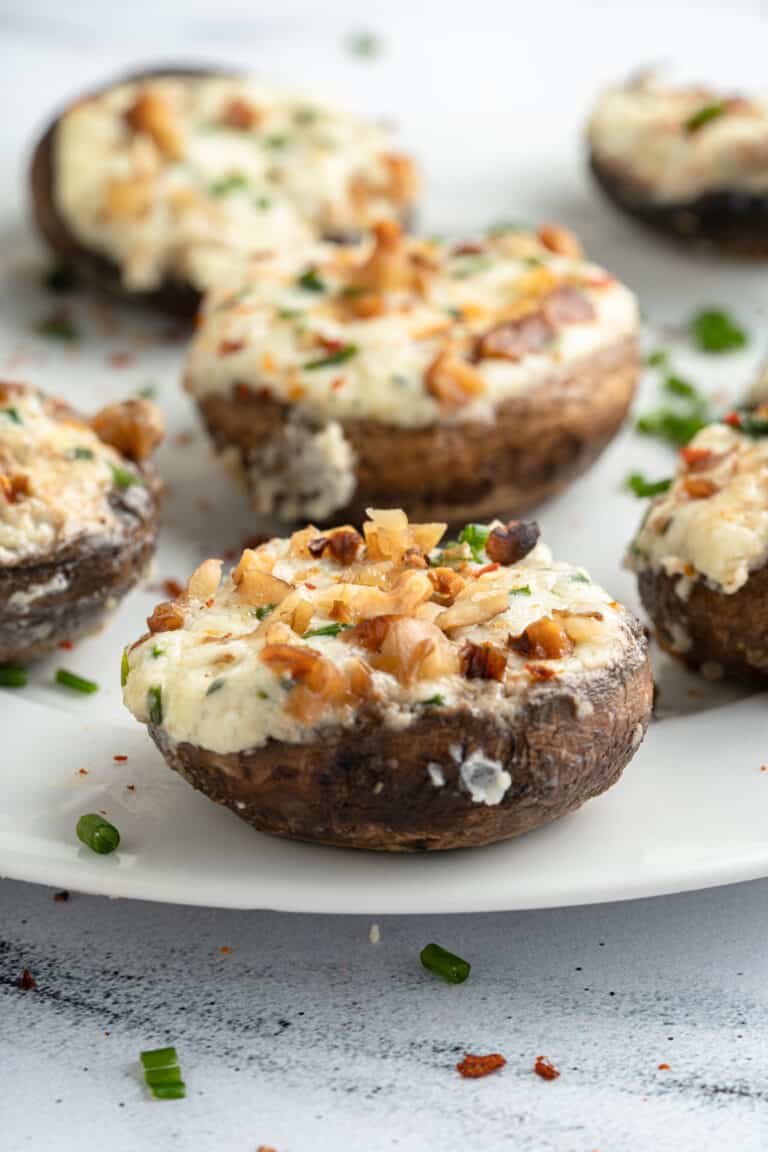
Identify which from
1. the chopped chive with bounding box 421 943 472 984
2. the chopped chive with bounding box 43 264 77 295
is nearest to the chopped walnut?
the chopped chive with bounding box 421 943 472 984

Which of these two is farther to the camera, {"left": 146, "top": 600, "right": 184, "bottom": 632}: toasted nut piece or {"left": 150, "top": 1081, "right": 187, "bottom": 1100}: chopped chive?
{"left": 146, "top": 600, "right": 184, "bottom": 632}: toasted nut piece

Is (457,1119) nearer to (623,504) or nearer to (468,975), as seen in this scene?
(468,975)

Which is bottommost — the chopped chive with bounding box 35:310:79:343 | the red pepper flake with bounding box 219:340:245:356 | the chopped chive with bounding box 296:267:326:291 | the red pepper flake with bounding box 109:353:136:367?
the red pepper flake with bounding box 109:353:136:367

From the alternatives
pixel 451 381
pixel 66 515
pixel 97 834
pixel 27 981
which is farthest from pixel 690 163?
pixel 27 981

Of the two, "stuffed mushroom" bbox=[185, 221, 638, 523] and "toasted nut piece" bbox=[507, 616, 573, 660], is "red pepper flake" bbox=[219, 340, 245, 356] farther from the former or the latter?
"toasted nut piece" bbox=[507, 616, 573, 660]

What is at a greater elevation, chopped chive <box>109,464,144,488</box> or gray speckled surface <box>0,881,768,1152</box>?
chopped chive <box>109,464,144,488</box>

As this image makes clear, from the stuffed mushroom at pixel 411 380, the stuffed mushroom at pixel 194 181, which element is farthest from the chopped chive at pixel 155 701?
the stuffed mushroom at pixel 194 181

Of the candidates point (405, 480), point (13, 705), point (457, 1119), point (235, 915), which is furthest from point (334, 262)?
point (457, 1119)
